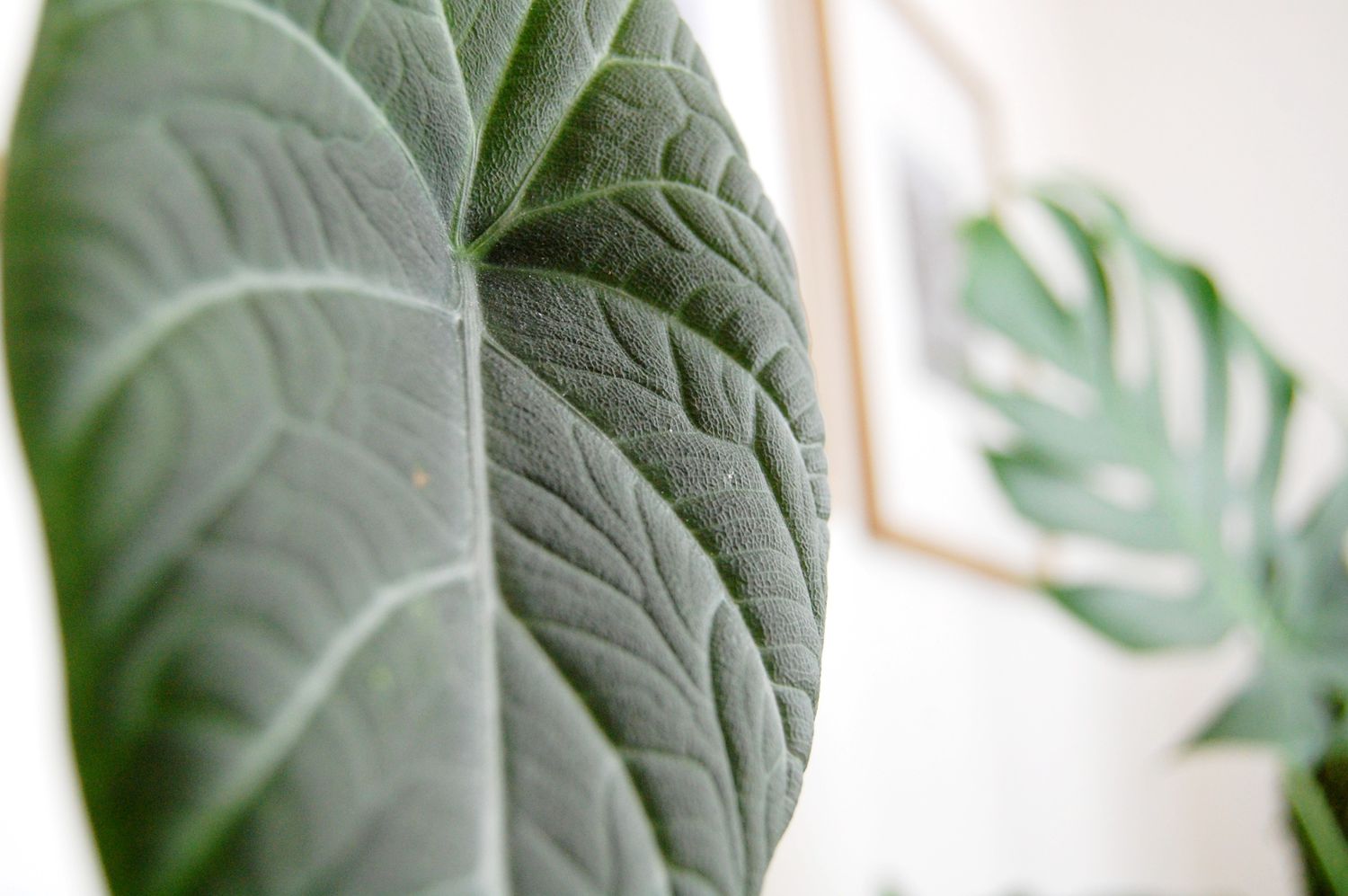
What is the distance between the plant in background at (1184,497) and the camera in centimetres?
80

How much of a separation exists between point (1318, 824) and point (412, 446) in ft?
3.10

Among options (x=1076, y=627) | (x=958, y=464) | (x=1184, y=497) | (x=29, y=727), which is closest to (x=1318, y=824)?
(x=1184, y=497)

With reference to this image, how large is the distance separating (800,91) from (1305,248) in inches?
41.5

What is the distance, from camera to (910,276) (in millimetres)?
1170

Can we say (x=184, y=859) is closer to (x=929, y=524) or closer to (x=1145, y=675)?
(x=929, y=524)

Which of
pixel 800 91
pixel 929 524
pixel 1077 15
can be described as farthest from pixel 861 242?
pixel 1077 15

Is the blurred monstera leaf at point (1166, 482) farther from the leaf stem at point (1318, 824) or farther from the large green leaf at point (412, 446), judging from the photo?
the large green leaf at point (412, 446)

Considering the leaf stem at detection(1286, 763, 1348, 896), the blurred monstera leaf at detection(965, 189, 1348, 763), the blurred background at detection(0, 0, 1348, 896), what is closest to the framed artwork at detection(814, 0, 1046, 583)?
the blurred background at detection(0, 0, 1348, 896)

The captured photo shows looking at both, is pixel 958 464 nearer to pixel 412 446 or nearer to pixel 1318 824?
pixel 1318 824

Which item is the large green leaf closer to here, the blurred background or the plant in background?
the blurred background

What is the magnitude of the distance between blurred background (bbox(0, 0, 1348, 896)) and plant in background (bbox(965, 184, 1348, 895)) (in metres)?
0.13

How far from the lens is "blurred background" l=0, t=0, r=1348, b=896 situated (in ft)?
2.80

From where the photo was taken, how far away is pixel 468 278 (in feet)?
0.83

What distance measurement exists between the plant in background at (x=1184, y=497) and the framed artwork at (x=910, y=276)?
0.18 m
